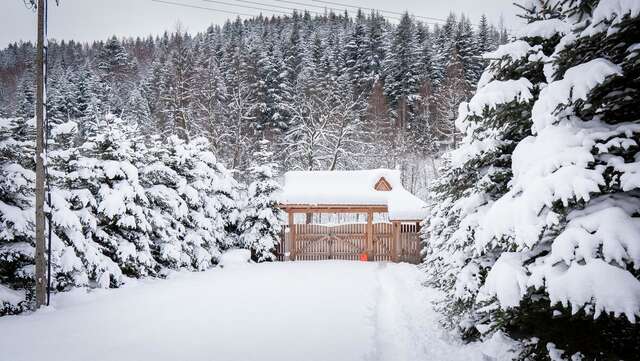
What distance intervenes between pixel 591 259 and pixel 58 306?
33.7 ft

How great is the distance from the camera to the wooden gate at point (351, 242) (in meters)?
18.0

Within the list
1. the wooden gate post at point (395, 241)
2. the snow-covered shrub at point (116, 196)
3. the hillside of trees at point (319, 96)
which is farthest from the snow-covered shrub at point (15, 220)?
the hillside of trees at point (319, 96)

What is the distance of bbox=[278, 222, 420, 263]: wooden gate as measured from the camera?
59.2 ft

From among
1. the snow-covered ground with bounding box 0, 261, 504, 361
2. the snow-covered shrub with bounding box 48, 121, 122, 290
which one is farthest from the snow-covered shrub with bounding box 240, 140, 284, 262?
the snow-covered shrub with bounding box 48, 121, 122, 290

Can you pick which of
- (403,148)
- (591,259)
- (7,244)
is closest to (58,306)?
(7,244)

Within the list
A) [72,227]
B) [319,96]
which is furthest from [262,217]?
[319,96]

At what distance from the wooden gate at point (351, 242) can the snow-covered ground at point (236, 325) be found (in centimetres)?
632

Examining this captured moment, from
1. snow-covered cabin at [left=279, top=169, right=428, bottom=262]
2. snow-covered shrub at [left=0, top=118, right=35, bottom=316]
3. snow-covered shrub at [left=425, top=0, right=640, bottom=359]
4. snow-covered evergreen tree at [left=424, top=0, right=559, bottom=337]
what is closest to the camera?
snow-covered shrub at [left=425, top=0, right=640, bottom=359]

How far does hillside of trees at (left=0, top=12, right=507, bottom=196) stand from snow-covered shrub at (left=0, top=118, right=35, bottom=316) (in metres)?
16.0

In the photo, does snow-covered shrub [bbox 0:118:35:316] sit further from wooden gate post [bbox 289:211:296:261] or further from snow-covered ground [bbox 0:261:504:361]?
wooden gate post [bbox 289:211:296:261]

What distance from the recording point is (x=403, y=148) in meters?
35.7

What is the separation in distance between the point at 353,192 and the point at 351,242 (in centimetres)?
247

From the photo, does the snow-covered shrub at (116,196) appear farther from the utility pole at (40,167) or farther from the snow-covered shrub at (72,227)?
the utility pole at (40,167)

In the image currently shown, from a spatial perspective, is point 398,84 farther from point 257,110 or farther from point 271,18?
point 271,18
